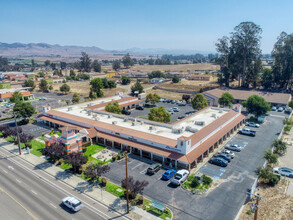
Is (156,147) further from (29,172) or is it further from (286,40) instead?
(286,40)

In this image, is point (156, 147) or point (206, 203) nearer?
point (206, 203)

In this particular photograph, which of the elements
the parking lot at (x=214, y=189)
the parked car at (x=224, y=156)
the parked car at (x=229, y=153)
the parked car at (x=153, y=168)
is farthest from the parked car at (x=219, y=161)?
the parked car at (x=153, y=168)

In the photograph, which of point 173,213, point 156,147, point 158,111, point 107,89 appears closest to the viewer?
point 173,213

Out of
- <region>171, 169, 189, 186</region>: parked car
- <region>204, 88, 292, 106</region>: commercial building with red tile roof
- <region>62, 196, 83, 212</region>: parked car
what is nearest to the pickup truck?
<region>171, 169, 189, 186</region>: parked car

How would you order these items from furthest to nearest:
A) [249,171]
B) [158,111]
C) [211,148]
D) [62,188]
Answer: [158,111] < [211,148] < [249,171] < [62,188]

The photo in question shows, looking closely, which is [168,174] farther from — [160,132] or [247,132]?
[247,132]

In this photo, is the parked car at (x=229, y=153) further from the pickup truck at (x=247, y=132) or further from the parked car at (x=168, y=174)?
the pickup truck at (x=247, y=132)

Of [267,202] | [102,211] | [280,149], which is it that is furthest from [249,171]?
[102,211]
